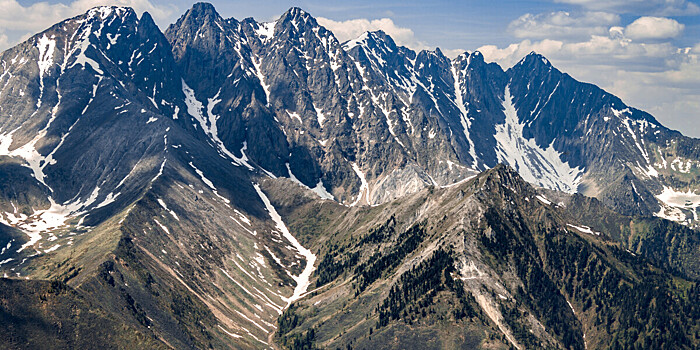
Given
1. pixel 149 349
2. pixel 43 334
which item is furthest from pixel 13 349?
pixel 149 349

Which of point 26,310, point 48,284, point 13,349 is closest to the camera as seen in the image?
point 13,349

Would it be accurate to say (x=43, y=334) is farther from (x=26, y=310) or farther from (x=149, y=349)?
(x=149, y=349)

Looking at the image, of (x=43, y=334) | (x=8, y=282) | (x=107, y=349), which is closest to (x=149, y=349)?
(x=107, y=349)

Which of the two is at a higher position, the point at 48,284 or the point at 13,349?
the point at 48,284

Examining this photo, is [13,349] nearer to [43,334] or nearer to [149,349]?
[43,334]

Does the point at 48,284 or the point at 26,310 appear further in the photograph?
the point at 48,284

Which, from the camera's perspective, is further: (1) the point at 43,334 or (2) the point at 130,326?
(2) the point at 130,326

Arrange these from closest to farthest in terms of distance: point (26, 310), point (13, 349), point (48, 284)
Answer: point (13, 349) → point (26, 310) → point (48, 284)

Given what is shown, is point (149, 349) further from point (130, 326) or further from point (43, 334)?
point (43, 334)
